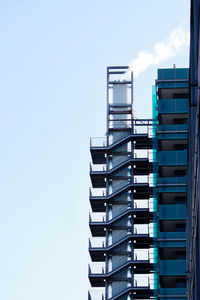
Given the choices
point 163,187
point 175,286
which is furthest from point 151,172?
point 175,286

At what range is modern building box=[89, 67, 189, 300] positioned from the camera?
7500cm

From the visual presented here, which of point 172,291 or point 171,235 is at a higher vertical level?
point 171,235

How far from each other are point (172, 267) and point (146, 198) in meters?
12.7

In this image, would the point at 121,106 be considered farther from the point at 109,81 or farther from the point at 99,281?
the point at 99,281

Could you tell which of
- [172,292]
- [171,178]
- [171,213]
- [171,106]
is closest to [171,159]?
[171,178]

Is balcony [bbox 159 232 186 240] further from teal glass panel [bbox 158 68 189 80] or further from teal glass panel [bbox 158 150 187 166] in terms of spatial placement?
teal glass panel [bbox 158 68 189 80]

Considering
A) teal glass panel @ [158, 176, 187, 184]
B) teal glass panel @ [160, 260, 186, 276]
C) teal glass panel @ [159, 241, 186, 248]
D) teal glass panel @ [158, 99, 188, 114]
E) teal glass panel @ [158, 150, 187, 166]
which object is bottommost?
teal glass panel @ [160, 260, 186, 276]

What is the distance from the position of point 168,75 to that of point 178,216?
42.8 ft

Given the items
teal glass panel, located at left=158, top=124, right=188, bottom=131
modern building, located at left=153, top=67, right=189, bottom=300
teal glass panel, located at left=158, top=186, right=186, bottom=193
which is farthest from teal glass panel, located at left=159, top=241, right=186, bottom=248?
teal glass panel, located at left=158, top=124, right=188, bottom=131

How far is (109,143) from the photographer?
85.9 meters

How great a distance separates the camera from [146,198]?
276ft

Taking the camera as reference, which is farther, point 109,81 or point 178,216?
point 109,81

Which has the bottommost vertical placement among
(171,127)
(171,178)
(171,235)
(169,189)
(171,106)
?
(171,235)

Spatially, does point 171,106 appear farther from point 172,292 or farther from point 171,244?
point 172,292
